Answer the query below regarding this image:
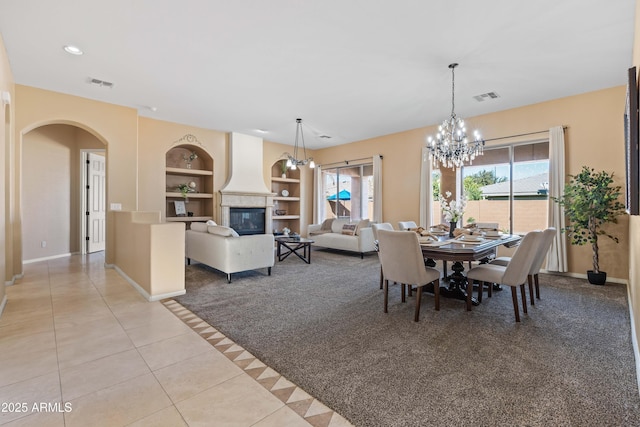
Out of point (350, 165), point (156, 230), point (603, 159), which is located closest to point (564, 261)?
point (603, 159)

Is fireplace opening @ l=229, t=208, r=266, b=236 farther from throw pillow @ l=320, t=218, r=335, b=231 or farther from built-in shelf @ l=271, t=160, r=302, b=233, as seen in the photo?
throw pillow @ l=320, t=218, r=335, b=231

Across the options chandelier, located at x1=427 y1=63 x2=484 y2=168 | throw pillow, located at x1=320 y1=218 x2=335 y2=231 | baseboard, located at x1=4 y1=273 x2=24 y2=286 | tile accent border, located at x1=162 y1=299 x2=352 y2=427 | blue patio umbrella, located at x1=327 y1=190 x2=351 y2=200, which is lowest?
tile accent border, located at x1=162 y1=299 x2=352 y2=427

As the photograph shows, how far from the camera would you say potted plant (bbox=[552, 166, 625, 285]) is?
409 centimetres

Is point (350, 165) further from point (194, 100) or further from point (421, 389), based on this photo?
point (421, 389)

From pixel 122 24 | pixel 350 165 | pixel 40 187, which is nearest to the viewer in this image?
pixel 122 24

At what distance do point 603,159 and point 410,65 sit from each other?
3.48 metres

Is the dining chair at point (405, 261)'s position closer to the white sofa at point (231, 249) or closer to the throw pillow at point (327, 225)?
Answer: the white sofa at point (231, 249)

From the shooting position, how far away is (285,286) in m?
4.03

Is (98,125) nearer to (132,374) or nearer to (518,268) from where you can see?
(132,374)

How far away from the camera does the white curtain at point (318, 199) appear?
348 inches

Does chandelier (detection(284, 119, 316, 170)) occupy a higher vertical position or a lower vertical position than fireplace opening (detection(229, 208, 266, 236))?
higher

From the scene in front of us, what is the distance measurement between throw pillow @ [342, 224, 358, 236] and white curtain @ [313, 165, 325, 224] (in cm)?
189

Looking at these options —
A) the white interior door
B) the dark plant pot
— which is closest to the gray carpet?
the dark plant pot

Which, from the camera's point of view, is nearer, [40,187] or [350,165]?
[40,187]
